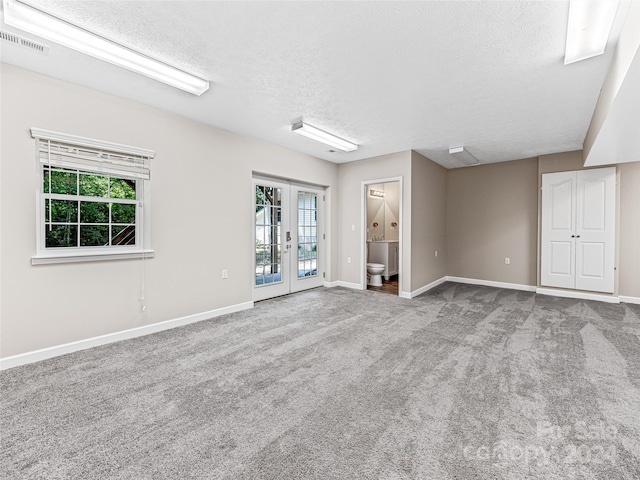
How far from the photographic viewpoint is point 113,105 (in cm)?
300

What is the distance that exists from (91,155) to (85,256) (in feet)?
3.33

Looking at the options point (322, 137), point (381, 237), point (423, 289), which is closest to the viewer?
point (322, 137)

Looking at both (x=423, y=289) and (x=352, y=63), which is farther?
(x=423, y=289)

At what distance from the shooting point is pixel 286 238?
5.12 metres

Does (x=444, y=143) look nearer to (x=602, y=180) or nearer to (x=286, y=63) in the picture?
(x=602, y=180)

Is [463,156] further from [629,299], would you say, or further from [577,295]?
[629,299]

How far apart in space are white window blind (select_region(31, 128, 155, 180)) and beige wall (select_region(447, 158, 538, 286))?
236 inches

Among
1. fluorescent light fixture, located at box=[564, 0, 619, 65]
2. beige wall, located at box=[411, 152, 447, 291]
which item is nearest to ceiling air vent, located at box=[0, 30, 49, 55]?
fluorescent light fixture, located at box=[564, 0, 619, 65]

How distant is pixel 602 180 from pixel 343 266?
15.0 feet

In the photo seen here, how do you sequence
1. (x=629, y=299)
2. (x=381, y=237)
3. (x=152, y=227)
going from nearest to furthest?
(x=152, y=227)
(x=629, y=299)
(x=381, y=237)

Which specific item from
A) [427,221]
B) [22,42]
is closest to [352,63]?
[22,42]

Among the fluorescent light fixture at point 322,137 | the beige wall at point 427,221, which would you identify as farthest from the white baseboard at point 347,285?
the fluorescent light fixture at point 322,137

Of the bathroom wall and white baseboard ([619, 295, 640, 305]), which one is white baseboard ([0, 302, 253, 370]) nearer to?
the bathroom wall

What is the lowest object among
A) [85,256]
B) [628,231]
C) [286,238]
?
[85,256]
